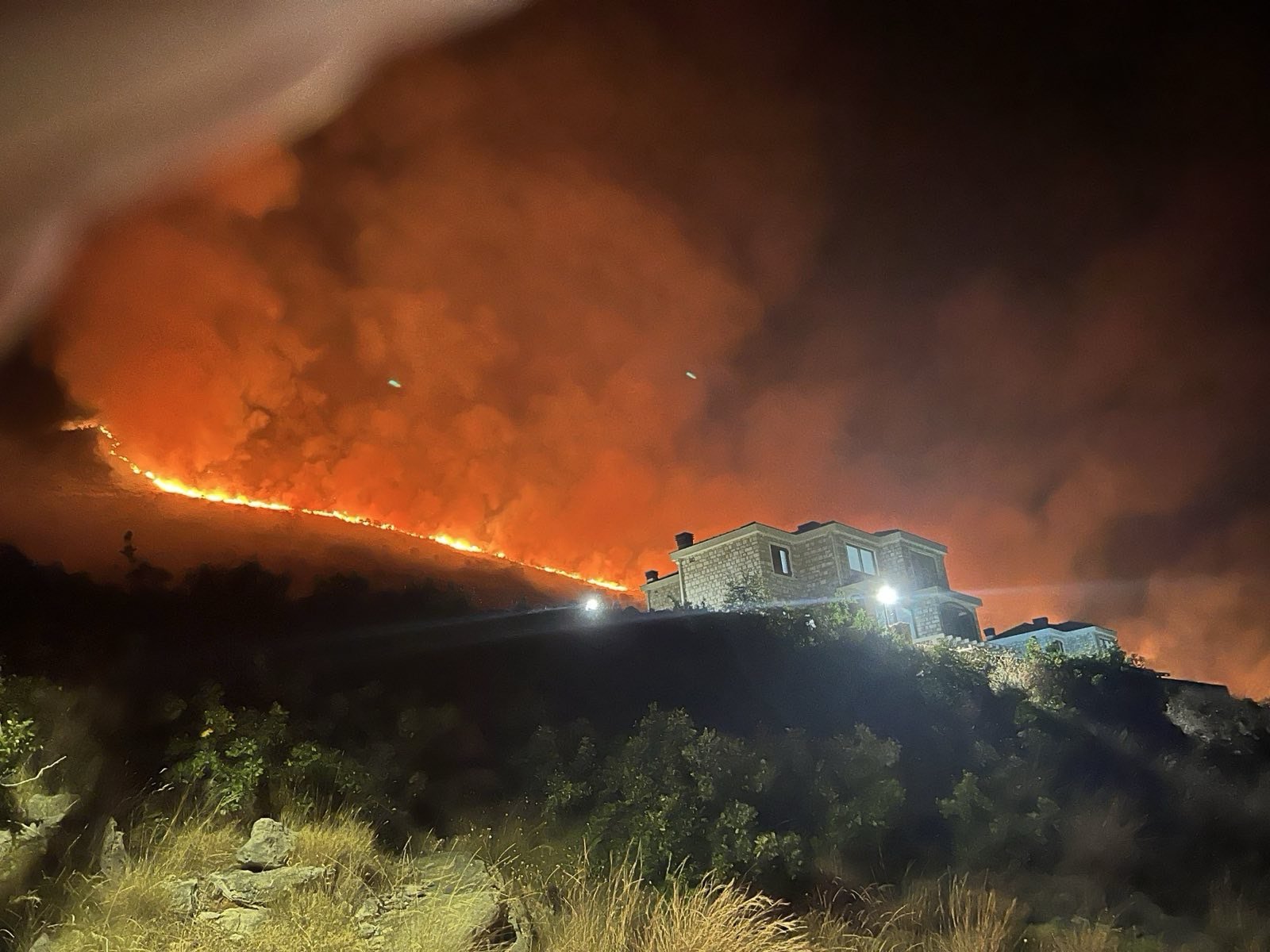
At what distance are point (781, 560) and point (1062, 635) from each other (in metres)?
22.7

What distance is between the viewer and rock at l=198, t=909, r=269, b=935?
18.9 ft

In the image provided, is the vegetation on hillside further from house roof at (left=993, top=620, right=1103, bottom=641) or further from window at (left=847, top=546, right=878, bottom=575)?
house roof at (left=993, top=620, right=1103, bottom=641)

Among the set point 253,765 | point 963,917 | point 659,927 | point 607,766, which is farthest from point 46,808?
point 963,917

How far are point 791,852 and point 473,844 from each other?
3.49 metres

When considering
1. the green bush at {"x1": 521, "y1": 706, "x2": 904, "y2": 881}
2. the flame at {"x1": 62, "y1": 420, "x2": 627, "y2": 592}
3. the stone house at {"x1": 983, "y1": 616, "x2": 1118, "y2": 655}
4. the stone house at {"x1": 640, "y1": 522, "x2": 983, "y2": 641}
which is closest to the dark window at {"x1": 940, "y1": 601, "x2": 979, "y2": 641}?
the stone house at {"x1": 640, "y1": 522, "x2": 983, "y2": 641}

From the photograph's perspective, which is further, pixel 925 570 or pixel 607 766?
pixel 925 570

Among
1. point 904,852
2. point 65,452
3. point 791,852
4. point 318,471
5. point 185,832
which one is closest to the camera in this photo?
point 185,832

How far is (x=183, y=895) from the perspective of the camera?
19.9 feet

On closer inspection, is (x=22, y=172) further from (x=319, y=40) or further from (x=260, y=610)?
(x=260, y=610)

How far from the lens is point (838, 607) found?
18.5 m

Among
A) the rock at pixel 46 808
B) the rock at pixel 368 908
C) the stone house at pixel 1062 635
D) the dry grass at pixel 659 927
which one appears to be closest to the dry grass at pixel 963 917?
the dry grass at pixel 659 927

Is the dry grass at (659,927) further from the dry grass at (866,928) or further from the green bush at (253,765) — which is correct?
the green bush at (253,765)

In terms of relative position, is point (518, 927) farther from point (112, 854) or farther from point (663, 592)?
point (663, 592)

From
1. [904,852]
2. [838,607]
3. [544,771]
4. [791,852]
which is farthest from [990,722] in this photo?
[544,771]
